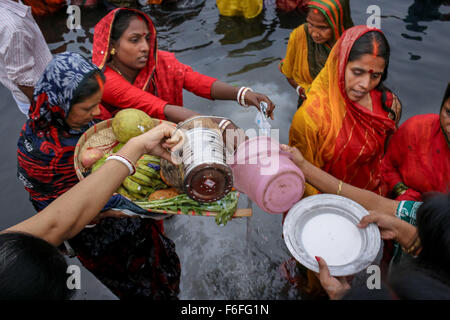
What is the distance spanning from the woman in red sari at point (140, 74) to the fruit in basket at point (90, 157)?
478 mm

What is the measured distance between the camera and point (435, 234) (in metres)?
0.93

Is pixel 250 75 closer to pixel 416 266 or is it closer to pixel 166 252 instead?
pixel 166 252

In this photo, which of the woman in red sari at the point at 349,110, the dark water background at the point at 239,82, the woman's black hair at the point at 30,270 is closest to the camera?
the woman's black hair at the point at 30,270

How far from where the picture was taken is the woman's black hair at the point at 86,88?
1.62m

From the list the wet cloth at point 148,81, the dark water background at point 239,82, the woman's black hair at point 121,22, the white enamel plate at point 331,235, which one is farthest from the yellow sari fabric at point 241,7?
the white enamel plate at point 331,235

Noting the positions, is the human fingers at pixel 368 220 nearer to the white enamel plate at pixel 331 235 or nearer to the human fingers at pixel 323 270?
the white enamel plate at pixel 331 235

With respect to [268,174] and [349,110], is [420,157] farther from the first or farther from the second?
[268,174]

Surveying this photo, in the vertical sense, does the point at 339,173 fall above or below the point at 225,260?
above

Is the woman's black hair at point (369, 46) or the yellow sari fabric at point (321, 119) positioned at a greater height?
the woman's black hair at point (369, 46)

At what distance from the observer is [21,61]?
2.73 metres

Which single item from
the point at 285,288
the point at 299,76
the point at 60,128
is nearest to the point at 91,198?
the point at 60,128

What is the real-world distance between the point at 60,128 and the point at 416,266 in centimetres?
176

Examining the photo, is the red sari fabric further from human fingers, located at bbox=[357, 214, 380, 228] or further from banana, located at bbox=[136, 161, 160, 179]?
banana, located at bbox=[136, 161, 160, 179]

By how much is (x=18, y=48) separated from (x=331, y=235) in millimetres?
2876
